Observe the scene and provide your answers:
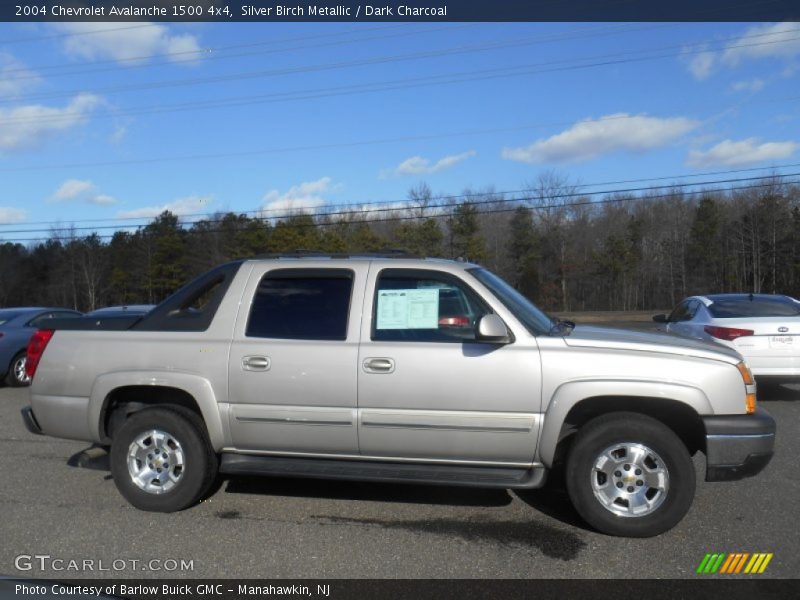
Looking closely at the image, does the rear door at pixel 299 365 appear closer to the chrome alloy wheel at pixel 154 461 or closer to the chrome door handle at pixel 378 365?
the chrome door handle at pixel 378 365

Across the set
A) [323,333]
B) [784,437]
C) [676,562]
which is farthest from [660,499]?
[784,437]

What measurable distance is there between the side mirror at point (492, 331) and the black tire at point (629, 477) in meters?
0.84

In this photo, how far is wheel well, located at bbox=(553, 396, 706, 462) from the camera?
4473 millimetres

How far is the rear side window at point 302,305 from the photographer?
16.0 ft

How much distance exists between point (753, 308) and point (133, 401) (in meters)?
8.47

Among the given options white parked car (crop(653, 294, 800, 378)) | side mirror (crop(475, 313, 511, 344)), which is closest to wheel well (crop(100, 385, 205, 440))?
side mirror (crop(475, 313, 511, 344))

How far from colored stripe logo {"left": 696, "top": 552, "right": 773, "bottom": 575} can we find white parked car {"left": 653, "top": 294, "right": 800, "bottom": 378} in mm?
4874

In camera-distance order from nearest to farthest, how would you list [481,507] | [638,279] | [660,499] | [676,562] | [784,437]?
[676,562] → [660,499] → [481,507] → [784,437] → [638,279]

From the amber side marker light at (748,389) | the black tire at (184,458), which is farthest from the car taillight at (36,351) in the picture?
the amber side marker light at (748,389)

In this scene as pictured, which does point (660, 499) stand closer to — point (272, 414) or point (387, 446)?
point (387, 446)

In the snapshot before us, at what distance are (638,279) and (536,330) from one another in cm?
5712

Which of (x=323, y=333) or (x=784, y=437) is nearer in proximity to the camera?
(x=323, y=333)

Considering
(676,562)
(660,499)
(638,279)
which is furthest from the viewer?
(638,279)

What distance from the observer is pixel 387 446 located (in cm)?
464
